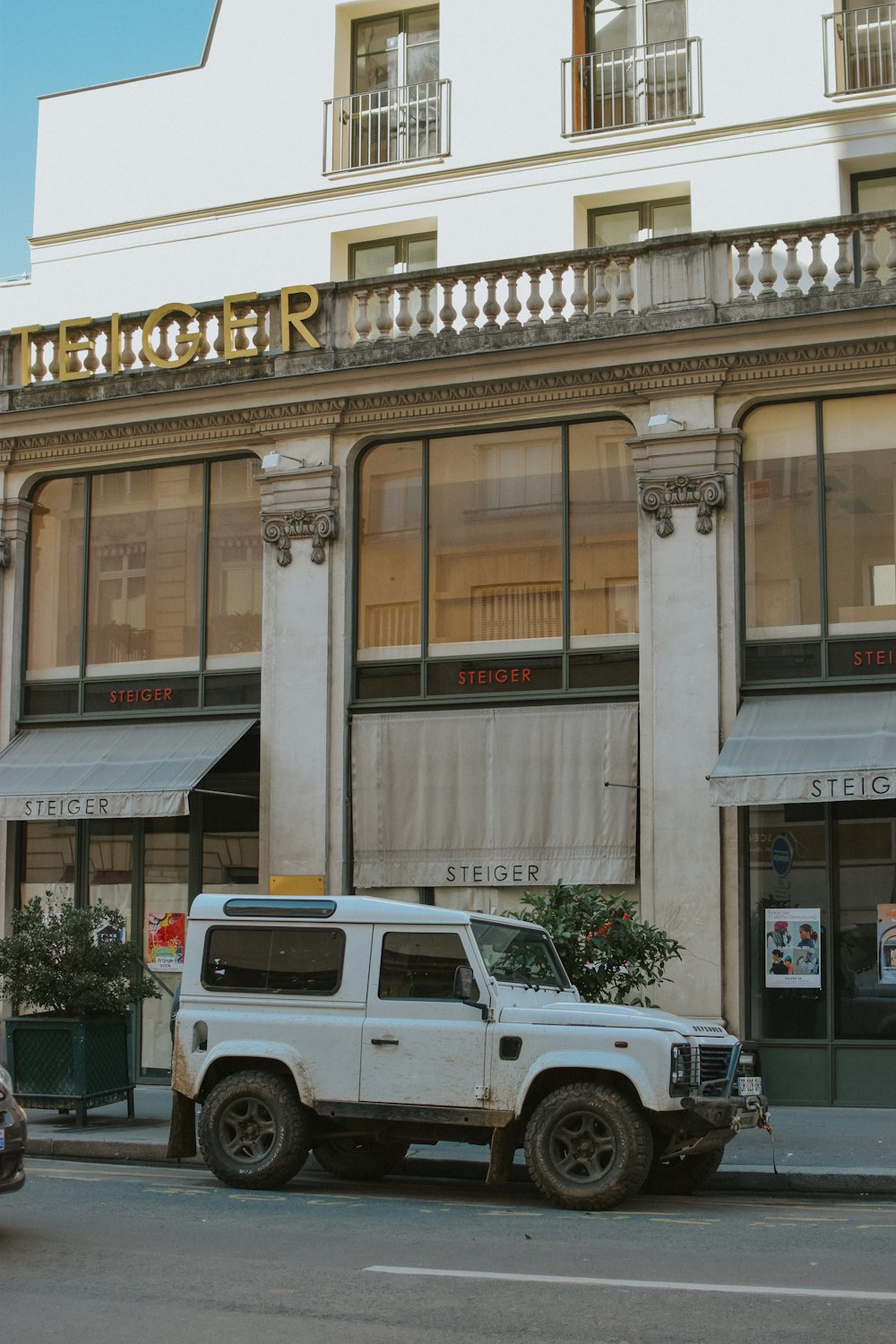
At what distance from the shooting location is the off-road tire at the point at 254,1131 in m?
11.4

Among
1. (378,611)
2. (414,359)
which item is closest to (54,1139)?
(378,611)

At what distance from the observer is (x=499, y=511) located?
726 inches

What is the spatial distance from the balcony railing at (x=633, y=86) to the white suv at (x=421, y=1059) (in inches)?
521

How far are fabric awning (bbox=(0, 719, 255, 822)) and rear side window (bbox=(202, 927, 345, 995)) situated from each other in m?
6.14

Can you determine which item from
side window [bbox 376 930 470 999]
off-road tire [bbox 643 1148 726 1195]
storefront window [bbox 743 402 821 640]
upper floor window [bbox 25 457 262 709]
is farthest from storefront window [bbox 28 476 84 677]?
off-road tire [bbox 643 1148 726 1195]

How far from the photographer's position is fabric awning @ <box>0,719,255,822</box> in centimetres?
1828

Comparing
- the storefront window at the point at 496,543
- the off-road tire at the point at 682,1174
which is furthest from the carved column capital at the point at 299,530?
the off-road tire at the point at 682,1174

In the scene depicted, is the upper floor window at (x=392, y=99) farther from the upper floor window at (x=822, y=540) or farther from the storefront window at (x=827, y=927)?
the storefront window at (x=827, y=927)

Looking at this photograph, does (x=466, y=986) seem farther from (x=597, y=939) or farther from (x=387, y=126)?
(x=387, y=126)

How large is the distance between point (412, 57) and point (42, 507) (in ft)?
27.0

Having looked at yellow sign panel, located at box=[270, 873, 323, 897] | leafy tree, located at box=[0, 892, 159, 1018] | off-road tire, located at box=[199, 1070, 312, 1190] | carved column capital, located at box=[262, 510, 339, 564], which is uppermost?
carved column capital, located at box=[262, 510, 339, 564]

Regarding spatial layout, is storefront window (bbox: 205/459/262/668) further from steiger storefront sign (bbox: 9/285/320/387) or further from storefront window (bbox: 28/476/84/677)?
storefront window (bbox: 28/476/84/677)

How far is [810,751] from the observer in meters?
16.0

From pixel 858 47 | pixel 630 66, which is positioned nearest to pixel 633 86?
pixel 630 66
